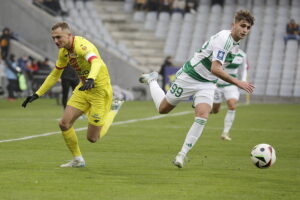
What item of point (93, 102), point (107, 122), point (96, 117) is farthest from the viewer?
point (107, 122)

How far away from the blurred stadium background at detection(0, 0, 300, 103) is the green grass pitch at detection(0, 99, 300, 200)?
15947mm

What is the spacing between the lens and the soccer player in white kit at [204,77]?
1181 centimetres

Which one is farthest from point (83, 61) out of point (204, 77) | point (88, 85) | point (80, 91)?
point (204, 77)

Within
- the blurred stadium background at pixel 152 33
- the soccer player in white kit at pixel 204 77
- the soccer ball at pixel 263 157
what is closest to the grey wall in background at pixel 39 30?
the blurred stadium background at pixel 152 33

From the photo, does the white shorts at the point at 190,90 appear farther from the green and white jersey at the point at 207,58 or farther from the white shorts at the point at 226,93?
the white shorts at the point at 226,93

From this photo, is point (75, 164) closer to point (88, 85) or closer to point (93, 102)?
point (93, 102)

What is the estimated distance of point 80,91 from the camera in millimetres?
12000

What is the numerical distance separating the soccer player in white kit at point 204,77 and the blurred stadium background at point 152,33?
23.3 metres

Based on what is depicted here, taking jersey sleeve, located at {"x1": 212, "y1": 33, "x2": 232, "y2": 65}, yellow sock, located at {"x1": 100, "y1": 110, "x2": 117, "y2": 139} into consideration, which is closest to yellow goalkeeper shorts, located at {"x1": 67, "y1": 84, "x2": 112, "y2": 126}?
yellow sock, located at {"x1": 100, "y1": 110, "x2": 117, "y2": 139}

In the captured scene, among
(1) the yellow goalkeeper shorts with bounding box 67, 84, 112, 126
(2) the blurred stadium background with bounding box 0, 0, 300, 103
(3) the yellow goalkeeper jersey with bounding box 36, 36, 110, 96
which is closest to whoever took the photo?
(3) the yellow goalkeeper jersey with bounding box 36, 36, 110, 96

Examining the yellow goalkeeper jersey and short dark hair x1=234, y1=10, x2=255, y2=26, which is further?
short dark hair x1=234, y1=10, x2=255, y2=26

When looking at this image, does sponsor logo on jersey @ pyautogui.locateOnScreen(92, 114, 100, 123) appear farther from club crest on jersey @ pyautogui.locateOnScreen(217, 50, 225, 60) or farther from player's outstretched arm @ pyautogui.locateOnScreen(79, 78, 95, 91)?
club crest on jersey @ pyautogui.locateOnScreen(217, 50, 225, 60)

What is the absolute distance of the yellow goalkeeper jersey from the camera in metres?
11.3

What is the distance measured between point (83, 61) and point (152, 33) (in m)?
31.3
